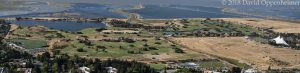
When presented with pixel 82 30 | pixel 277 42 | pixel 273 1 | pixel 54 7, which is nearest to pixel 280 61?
pixel 277 42

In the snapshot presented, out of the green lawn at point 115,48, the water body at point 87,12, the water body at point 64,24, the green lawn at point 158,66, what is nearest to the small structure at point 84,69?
the green lawn at point 158,66

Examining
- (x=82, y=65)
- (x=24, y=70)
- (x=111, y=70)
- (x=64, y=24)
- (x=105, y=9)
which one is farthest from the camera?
(x=105, y=9)

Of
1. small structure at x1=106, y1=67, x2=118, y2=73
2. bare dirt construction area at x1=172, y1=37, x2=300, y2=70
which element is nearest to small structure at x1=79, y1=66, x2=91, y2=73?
small structure at x1=106, y1=67, x2=118, y2=73

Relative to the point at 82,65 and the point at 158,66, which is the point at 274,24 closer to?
the point at 158,66

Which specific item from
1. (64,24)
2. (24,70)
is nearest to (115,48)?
(24,70)

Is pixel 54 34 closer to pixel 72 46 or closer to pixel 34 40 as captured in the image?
pixel 34 40

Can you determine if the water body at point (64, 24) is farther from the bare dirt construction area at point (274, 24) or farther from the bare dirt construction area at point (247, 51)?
the bare dirt construction area at point (274, 24)
